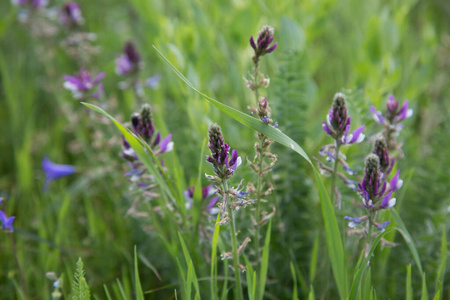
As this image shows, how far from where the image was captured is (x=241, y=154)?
209 centimetres

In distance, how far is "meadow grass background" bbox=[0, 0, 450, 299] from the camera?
71.8 inches

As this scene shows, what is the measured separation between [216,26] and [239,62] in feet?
1.50

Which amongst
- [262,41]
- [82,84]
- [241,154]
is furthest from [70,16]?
[262,41]

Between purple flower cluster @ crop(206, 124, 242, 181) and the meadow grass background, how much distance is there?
1.55ft

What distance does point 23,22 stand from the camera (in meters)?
2.79

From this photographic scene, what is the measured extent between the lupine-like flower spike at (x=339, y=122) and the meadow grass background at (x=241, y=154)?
0.33 m

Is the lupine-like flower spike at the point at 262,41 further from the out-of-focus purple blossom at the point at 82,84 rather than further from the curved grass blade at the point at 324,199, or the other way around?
the out-of-focus purple blossom at the point at 82,84

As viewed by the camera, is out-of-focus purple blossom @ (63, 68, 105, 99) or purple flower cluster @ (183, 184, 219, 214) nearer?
purple flower cluster @ (183, 184, 219, 214)

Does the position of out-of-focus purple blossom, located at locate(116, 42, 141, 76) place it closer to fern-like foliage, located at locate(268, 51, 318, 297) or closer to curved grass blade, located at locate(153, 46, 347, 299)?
fern-like foliage, located at locate(268, 51, 318, 297)

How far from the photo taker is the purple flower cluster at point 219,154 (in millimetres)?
1152

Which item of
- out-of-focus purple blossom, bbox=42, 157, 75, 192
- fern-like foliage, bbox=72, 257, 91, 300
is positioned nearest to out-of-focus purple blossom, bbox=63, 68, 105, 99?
out-of-focus purple blossom, bbox=42, 157, 75, 192

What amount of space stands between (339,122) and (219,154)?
1.32 feet

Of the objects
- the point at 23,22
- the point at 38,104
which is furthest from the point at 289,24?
the point at 38,104

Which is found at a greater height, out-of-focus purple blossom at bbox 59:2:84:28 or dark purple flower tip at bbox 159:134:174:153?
out-of-focus purple blossom at bbox 59:2:84:28
